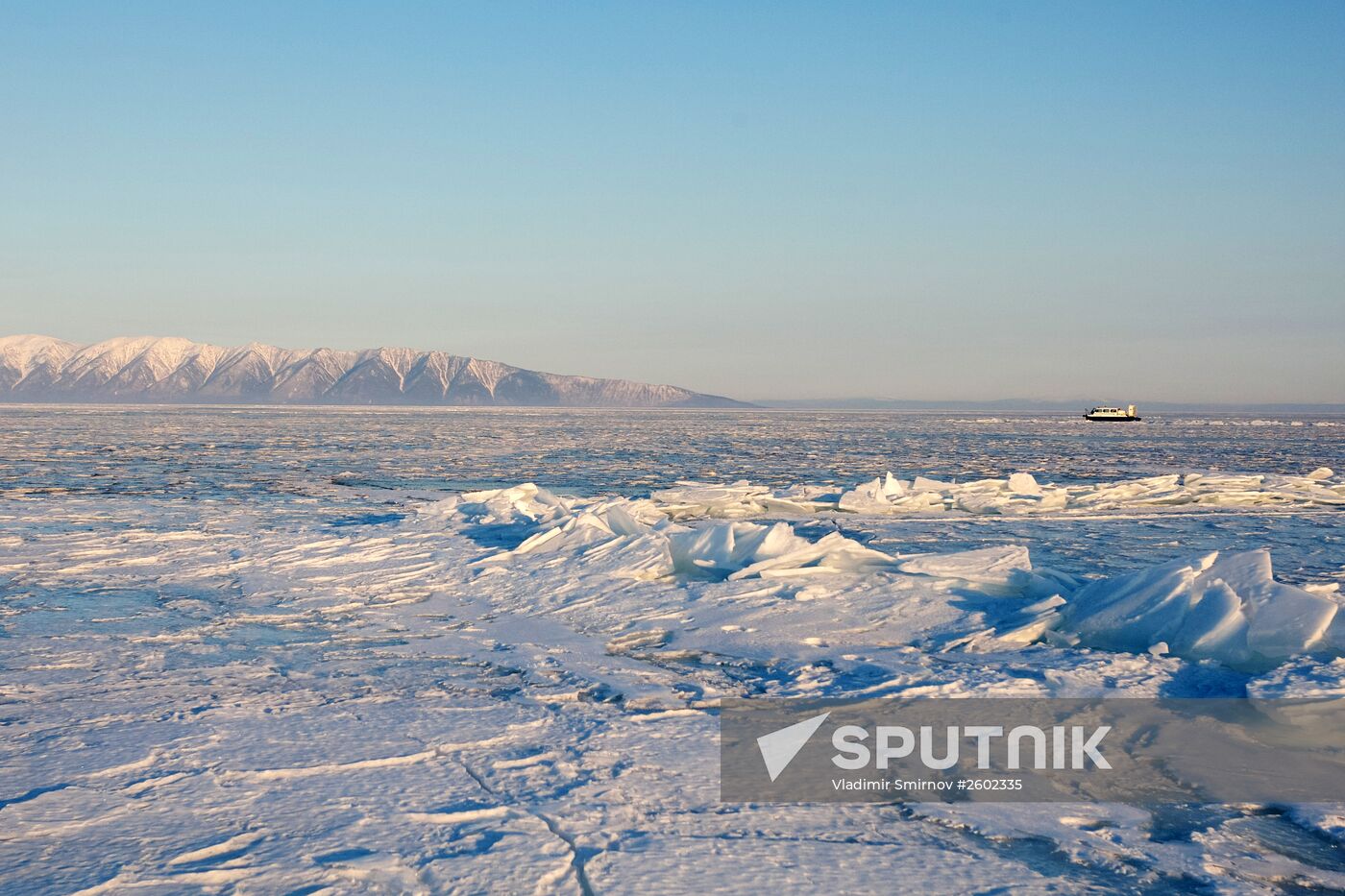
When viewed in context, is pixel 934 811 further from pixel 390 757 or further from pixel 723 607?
pixel 723 607

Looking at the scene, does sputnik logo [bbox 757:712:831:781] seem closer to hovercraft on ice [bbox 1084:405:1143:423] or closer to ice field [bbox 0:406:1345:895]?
ice field [bbox 0:406:1345:895]

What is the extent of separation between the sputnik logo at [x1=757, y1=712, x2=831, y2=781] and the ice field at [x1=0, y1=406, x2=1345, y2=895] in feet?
0.84

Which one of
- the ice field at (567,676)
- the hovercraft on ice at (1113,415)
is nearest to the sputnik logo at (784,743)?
the ice field at (567,676)

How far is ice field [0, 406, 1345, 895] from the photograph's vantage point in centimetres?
248

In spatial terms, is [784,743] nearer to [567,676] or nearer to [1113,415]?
[567,676]

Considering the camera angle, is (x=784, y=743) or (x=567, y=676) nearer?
(x=784, y=743)

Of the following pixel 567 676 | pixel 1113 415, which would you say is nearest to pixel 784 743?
pixel 567 676

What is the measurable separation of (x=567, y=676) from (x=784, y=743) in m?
1.26

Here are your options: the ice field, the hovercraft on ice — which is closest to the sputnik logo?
the ice field

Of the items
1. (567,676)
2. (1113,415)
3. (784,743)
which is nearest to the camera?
(784,743)

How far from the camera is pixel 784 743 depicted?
Result: 3398 mm

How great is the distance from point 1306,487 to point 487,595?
11924 mm

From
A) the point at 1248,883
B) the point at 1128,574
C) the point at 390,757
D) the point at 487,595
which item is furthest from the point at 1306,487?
the point at 390,757

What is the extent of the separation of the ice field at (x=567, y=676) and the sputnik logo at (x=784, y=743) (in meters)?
0.26
